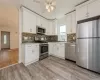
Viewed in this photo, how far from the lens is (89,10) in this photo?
2871 mm

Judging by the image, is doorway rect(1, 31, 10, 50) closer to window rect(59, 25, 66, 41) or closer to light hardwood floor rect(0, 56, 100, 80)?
window rect(59, 25, 66, 41)

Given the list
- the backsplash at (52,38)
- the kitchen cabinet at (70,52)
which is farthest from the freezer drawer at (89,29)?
the backsplash at (52,38)

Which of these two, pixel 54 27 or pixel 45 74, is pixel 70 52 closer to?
pixel 45 74

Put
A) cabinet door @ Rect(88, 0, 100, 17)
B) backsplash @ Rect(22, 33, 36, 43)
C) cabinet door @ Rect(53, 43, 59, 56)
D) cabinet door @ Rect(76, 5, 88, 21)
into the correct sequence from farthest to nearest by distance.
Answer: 1. cabinet door @ Rect(53, 43, 59, 56)
2. backsplash @ Rect(22, 33, 36, 43)
3. cabinet door @ Rect(76, 5, 88, 21)
4. cabinet door @ Rect(88, 0, 100, 17)

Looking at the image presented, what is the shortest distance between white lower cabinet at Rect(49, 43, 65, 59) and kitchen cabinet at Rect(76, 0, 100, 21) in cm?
183

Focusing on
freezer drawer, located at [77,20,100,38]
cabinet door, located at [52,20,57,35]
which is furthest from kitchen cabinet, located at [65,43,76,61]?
cabinet door, located at [52,20,57,35]

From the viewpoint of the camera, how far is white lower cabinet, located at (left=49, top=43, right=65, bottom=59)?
433 cm

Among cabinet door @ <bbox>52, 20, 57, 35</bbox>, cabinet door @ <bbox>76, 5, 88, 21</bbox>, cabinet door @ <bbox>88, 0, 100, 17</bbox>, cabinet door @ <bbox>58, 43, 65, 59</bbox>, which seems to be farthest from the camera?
cabinet door @ <bbox>52, 20, 57, 35</bbox>

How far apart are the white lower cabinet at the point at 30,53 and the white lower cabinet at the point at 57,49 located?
4.70ft

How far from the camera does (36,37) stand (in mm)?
4555

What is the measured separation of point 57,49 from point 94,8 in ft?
9.49

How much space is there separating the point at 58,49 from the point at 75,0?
276 cm

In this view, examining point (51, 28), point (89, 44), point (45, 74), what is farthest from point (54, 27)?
point (45, 74)

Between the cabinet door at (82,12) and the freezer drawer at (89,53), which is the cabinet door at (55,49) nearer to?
the freezer drawer at (89,53)
